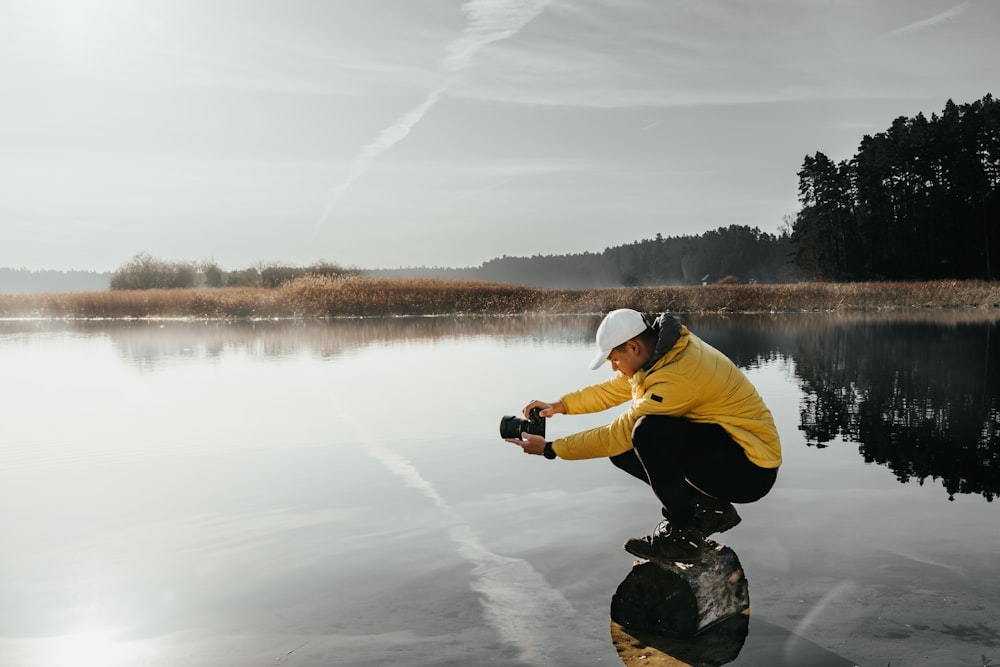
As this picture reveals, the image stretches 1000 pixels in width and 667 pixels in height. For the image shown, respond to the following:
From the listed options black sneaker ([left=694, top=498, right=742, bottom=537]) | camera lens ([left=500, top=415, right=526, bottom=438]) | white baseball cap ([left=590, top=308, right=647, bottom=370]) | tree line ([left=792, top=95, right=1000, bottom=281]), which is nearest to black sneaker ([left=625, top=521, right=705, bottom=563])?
black sneaker ([left=694, top=498, right=742, bottom=537])

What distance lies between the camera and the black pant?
4867 mm

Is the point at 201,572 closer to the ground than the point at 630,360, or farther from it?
closer to the ground

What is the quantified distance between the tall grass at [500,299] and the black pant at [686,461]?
41503 mm

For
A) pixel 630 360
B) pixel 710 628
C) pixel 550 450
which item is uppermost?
pixel 630 360

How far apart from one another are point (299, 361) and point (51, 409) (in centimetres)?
767

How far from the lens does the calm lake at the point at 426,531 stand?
467cm

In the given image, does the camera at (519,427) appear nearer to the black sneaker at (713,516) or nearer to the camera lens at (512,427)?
the camera lens at (512,427)

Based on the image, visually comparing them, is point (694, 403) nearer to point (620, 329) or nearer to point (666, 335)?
point (666, 335)

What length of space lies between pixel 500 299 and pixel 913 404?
3830cm

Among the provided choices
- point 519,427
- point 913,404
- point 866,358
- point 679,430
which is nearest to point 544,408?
point 519,427

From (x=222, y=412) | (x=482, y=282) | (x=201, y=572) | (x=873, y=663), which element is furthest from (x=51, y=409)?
(x=482, y=282)

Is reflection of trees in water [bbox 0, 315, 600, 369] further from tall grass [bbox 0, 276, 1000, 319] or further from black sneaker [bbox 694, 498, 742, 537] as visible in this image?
black sneaker [bbox 694, 498, 742, 537]

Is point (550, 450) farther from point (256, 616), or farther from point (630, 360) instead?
point (256, 616)

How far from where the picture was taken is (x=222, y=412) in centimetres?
1308
